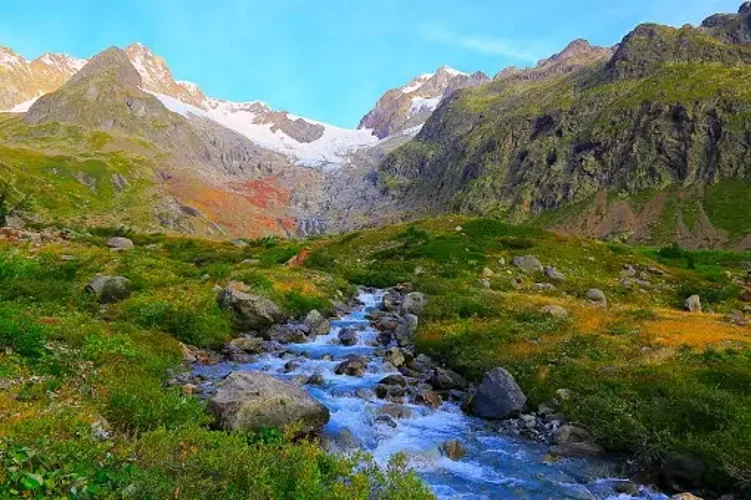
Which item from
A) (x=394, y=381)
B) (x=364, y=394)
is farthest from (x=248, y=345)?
(x=394, y=381)

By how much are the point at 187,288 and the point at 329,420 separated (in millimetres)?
16456

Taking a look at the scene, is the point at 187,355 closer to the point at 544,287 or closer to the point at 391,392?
the point at 391,392

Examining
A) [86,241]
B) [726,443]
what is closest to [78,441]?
[726,443]

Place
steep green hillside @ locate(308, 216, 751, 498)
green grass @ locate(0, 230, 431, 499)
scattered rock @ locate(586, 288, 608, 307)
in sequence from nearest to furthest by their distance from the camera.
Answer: green grass @ locate(0, 230, 431, 499) < steep green hillside @ locate(308, 216, 751, 498) < scattered rock @ locate(586, 288, 608, 307)

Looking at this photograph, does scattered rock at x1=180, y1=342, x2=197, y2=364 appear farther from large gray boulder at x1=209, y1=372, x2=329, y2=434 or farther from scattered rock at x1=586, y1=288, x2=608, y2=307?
scattered rock at x1=586, y1=288, x2=608, y2=307

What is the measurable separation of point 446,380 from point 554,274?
98.8 feet

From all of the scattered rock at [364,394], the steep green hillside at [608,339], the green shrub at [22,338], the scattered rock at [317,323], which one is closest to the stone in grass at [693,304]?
the steep green hillside at [608,339]

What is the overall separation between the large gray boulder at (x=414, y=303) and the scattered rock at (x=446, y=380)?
34.9 ft

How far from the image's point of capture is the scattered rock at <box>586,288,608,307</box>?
41.6 metres

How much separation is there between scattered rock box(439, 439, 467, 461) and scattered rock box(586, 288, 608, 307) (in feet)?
88.1

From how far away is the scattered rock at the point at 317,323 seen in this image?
31.2 m

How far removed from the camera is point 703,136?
19188 cm

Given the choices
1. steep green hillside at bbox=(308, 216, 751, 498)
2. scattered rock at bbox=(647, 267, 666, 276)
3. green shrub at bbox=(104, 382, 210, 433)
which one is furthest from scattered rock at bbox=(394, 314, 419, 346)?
scattered rock at bbox=(647, 267, 666, 276)

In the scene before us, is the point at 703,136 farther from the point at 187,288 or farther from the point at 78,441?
the point at 78,441
